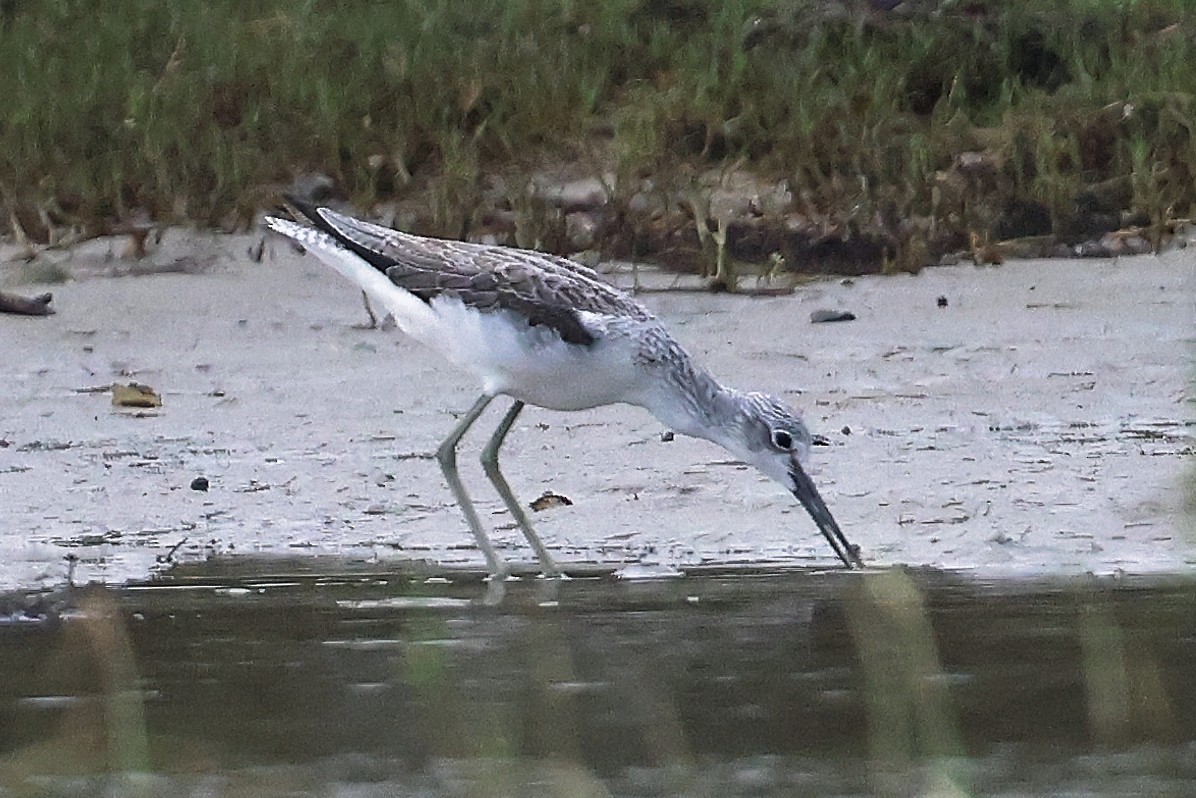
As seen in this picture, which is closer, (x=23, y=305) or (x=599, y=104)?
(x=23, y=305)

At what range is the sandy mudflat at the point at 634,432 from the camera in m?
5.78

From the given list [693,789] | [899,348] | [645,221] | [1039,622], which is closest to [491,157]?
[645,221]

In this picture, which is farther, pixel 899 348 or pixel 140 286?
pixel 140 286

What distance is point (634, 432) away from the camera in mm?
6766

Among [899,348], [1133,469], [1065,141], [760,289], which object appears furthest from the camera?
[1065,141]

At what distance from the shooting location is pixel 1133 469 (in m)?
6.10

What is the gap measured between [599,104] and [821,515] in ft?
14.3

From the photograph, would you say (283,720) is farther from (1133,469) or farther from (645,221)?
(645,221)

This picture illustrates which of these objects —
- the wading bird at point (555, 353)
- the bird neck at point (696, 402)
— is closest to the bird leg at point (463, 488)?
the wading bird at point (555, 353)

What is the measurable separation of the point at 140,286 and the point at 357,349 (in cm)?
107

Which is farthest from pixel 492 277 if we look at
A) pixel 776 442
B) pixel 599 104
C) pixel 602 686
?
pixel 599 104

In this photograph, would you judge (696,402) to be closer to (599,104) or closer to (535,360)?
(535,360)

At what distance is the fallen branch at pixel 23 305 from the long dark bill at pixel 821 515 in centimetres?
314

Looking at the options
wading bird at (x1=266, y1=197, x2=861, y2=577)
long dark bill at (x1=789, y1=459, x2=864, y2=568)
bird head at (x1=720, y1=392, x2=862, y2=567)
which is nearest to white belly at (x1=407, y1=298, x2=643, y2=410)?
wading bird at (x1=266, y1=197, x2=861, y2=577)
